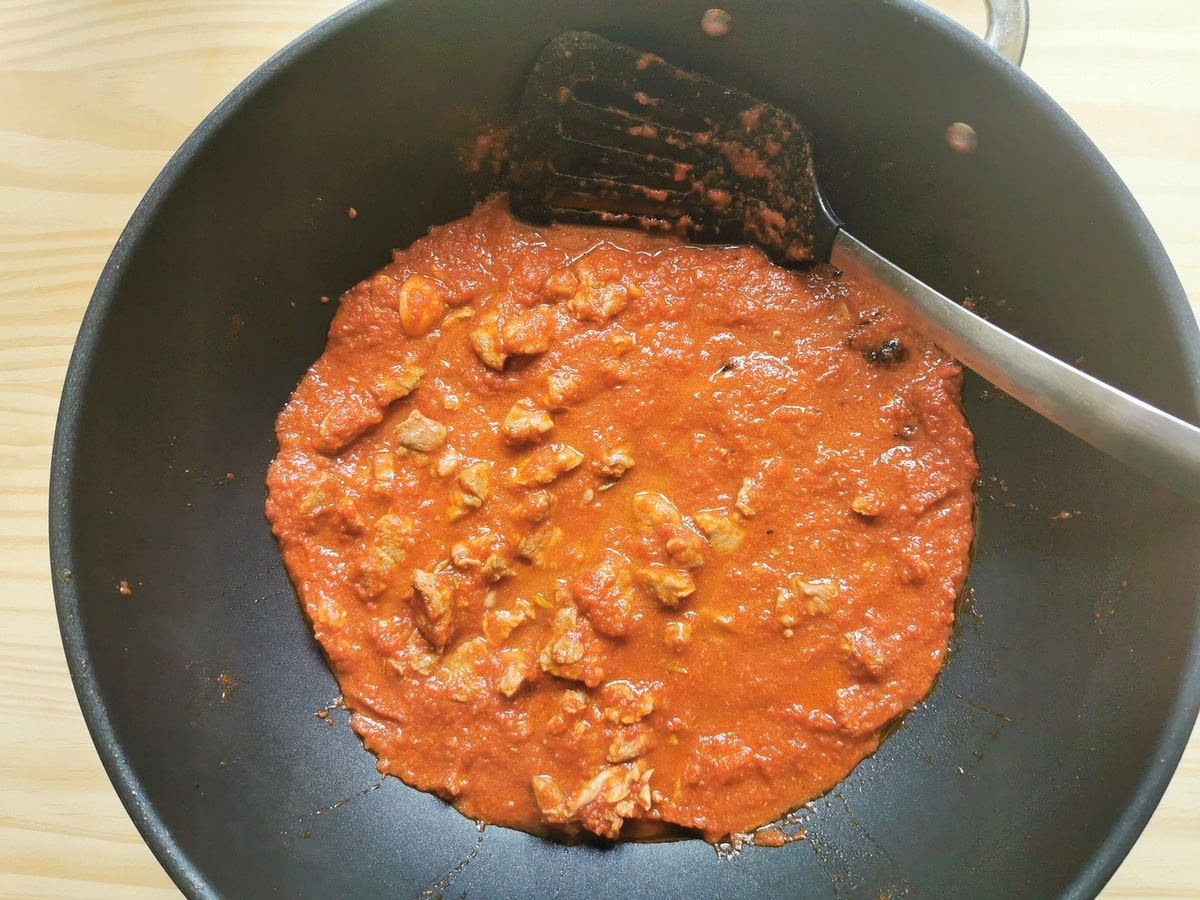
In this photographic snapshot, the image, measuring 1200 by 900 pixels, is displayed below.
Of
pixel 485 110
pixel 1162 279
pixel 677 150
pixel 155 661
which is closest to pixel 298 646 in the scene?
pixel 155 661

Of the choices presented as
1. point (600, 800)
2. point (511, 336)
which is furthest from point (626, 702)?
point (511, 336)

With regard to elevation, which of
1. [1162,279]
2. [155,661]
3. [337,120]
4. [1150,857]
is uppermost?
[337,120]

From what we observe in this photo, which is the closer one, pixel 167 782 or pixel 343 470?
pixel 167 782

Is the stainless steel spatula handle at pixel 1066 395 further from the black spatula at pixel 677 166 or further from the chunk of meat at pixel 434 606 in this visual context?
the chunk of meat at pixel 434 606

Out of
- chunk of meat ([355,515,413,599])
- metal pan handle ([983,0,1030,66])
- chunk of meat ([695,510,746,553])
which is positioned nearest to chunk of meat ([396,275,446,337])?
chunk of meat ([355,515,413,599])

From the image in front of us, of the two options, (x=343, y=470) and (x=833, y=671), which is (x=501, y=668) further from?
(x=833, y=671)

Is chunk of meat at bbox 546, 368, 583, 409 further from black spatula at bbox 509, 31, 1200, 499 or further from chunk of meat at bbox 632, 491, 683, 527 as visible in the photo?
black spatula at bbox 509, 31, 1200, 499

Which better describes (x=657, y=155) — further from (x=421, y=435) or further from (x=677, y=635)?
(x=677, y=635)
